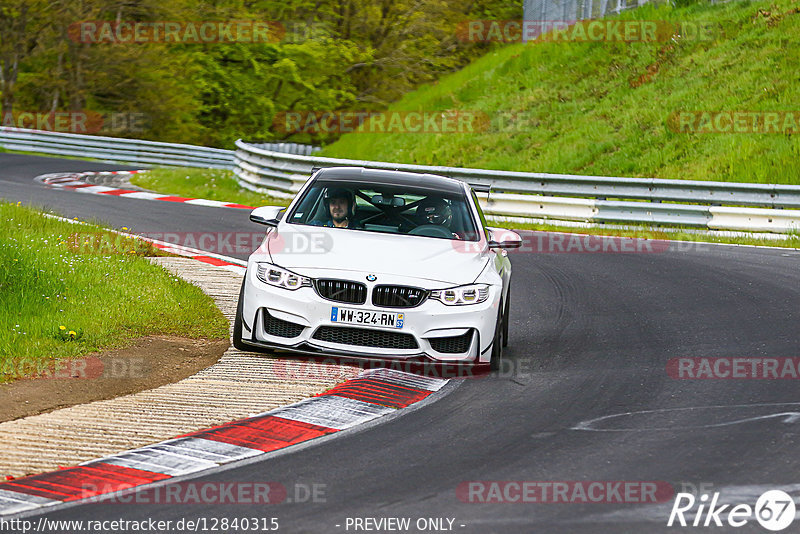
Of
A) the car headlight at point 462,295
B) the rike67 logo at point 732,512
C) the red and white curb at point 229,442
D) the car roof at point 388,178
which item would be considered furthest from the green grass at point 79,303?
the rike67 logo at point 732,512

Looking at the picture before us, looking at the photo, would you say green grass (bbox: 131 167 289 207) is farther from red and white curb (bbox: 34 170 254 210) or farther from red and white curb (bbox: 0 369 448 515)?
red and white curb (bbox: 0 369 448 515)

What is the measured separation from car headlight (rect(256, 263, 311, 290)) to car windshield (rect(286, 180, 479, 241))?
0.94 m

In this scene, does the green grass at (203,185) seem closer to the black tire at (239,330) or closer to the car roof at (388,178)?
the car roof at (388,178)

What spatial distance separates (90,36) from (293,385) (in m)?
38.4

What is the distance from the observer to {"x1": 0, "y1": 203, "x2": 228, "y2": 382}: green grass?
8.74 m

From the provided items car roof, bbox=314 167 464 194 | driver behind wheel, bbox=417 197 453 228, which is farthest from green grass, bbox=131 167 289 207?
driver behind wheel, bbox=417 197 453 228

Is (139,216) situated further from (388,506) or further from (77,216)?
(388,506)

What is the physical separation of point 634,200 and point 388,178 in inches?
488

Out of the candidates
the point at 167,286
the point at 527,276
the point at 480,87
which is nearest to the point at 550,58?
the point at 480,87

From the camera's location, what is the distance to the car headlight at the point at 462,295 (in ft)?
27.4

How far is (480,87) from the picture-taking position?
35.8 metres

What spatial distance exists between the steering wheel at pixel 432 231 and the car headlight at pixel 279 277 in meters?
1.35

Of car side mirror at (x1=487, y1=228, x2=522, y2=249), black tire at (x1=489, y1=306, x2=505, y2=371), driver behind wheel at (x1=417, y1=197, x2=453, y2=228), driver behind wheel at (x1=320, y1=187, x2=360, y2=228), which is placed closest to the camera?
black tire at (x1=489, y1=306, x2=505, y2=371)

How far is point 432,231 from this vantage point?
30.9 feet
